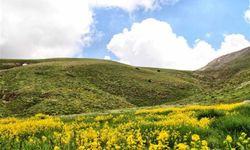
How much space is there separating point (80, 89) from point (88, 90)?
1710mm

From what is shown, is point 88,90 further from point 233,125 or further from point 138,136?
point 138,136

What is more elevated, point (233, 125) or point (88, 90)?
point (233, 125)

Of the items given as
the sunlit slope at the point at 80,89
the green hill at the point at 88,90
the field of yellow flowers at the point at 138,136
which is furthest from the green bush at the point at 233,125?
the sunlit slope at the point at 80,89

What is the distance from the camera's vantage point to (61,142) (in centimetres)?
956

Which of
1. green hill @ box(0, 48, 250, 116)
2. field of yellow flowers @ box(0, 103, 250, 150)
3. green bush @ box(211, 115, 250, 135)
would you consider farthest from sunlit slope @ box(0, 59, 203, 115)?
green bush @ box(211, 115, 250, 135)

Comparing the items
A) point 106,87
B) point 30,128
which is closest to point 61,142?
point 30,128

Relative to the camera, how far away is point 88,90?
7950cm

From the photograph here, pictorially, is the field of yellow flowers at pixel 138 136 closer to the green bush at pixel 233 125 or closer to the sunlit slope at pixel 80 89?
the green bush at pixel 233 125

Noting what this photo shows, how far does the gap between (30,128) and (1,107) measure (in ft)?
167

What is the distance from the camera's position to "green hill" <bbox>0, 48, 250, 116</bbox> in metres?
63.6

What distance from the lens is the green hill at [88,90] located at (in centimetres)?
6356

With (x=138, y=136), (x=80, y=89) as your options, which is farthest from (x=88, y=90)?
(x=138, y=136)

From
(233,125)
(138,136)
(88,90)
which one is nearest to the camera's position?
(138,136)

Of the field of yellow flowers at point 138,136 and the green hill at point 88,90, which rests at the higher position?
the field of yellow flowers at point 138,136
